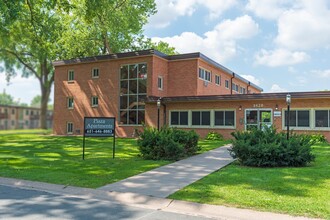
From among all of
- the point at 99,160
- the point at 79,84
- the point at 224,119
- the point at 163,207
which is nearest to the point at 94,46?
the point at 79,84

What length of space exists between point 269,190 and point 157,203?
2.72 m

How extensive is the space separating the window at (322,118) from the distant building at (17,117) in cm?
6426

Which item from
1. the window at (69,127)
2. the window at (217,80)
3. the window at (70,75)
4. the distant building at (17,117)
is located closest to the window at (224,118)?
the window at (217,80)

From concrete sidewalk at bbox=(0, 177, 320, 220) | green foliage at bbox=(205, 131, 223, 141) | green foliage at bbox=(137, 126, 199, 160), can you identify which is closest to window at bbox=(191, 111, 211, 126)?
green foliage at bbox=(205, 131, 223, 141)

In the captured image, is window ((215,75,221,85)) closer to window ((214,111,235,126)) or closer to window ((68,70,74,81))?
window ((214,111,235,126))

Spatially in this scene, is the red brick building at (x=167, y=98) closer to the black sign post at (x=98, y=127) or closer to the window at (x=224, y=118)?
the window at (x=224, y=118)

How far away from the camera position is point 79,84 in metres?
31.2

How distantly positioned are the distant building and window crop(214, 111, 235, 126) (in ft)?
190

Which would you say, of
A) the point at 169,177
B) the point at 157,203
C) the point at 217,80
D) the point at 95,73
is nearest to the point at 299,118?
the point at 217,80

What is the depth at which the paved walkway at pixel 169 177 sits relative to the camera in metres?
8.14

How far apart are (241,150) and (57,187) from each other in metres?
6.34

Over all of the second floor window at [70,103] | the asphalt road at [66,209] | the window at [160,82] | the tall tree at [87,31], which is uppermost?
the tall tree at [87,31]

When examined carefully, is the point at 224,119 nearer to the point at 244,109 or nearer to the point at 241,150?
the point at 244,109

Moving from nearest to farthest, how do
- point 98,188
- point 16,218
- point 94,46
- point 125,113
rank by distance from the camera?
1. point 16,218
2. point 98,188
3. point 125,113
4. point 94,46
